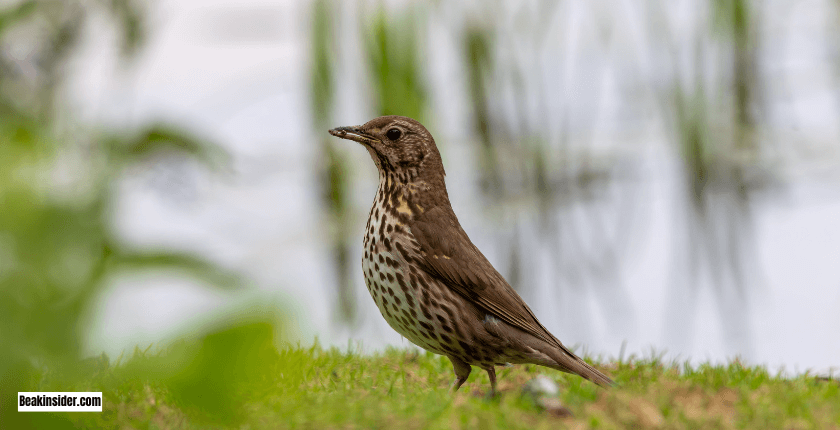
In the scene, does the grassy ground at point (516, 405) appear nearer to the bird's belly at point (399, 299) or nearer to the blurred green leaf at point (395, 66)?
the bird's belly at point (399, 299)

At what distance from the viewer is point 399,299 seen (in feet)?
12.7

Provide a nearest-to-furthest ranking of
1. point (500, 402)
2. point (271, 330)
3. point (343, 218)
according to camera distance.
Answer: point (271, 330)
point (500, 402)
point (343, 218)

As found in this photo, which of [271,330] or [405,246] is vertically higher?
[405,246]

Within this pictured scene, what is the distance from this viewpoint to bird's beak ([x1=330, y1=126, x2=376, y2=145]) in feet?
14.0

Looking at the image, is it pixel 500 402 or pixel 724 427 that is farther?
pixel 500 402

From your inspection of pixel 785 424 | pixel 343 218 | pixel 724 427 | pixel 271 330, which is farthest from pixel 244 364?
pixel 343 218

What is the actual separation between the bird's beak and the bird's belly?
0.71 metres

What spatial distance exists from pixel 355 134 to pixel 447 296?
112 centimetres

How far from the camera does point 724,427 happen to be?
2932 mm

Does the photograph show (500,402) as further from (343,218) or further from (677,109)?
(677,109)

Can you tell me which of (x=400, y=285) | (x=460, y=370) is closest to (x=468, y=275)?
(x=400, y=285)

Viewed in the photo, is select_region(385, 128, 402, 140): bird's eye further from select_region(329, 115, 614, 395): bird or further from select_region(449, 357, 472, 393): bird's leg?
select_region(449, 357, 472, 393): bird's leg

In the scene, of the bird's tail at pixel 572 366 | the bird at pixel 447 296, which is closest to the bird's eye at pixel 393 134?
the bird at pixel 447 296

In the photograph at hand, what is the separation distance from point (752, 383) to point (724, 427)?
1301 millimetres
